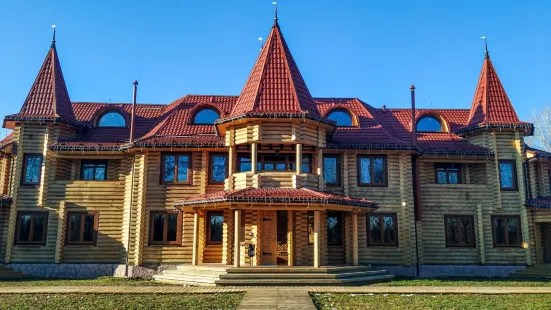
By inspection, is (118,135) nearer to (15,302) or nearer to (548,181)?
(15,302)

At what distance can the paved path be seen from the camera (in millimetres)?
10312

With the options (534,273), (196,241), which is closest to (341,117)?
(196,241)

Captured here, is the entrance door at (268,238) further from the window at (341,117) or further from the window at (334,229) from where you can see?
the window at (341,117)

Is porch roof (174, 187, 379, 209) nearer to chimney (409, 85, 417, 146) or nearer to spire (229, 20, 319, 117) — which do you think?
spire (229, 20, 319, 117)

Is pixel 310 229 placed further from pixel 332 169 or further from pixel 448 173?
pixel 448 173

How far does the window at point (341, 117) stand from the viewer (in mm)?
21820

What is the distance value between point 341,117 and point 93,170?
38.9ft

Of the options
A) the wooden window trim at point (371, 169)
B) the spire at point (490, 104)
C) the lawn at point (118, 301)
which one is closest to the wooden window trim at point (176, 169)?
the wooden window trim at point (371, 169)

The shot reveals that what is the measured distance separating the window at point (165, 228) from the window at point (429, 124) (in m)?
12.6

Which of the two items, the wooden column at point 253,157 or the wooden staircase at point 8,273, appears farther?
the wooden staircase at point 8,273

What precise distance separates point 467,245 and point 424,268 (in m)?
2.38

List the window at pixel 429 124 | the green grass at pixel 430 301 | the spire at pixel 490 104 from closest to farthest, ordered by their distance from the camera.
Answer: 1. the green grass at pixel 430 301
2. the spire at pixel 490 104
3. the window at pixel 429 124

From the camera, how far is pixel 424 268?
19.4m

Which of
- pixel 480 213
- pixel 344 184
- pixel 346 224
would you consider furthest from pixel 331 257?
pixel 480 213
